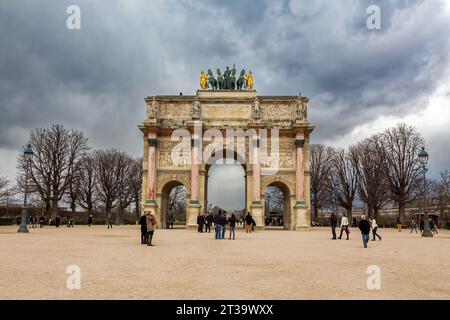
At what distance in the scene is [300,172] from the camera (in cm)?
3944

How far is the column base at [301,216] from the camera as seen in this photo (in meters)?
38.5

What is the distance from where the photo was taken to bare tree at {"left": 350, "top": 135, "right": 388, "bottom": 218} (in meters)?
48.7

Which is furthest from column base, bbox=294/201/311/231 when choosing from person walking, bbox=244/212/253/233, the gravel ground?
the gravel ground

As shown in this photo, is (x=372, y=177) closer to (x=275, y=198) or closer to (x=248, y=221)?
(x=248, y=221)

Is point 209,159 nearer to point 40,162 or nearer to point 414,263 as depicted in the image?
point 40,162

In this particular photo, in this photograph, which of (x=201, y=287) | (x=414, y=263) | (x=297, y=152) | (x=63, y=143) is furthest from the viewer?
(x=63, y=143)

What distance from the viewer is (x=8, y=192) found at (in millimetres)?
48719

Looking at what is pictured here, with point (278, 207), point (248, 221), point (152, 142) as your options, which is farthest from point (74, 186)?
point (278, 207)

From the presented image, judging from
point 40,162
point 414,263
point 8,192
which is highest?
point 40,162
